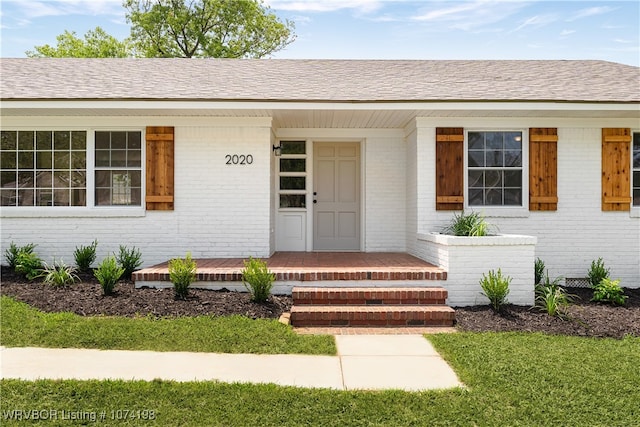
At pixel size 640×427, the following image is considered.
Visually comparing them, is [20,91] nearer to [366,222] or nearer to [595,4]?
[366,222]

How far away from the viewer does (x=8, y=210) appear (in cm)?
840

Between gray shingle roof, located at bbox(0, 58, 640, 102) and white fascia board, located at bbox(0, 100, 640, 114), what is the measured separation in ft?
0.27

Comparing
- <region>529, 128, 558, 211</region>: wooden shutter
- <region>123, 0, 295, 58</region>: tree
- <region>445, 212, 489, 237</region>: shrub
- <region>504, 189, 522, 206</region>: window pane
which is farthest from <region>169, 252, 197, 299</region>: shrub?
<region>123, 0, 295, 58</region>: tree

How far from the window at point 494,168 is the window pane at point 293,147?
336cm

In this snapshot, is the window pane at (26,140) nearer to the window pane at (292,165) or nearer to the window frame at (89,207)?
the window frame at (89,207)

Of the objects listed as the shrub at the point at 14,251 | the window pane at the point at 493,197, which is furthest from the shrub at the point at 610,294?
the shrub at the point at 14,251

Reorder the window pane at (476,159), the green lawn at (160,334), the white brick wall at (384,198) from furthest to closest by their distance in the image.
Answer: the white brick wall at (384,198) < the window pane at (476,159) < the green lawn at (160,334)

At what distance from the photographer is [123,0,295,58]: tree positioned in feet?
76.2

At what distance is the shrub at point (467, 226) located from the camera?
7.24 meters

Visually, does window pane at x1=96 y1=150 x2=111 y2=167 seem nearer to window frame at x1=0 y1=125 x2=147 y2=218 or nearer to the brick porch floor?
window frame at x1=0 y1=125 x2=147 y2=218

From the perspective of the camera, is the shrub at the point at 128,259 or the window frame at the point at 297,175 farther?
the window frame at the point at 297,175

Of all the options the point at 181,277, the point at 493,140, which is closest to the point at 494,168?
the point at 493,140

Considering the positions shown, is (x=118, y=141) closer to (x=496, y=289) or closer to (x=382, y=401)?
(x=496, y=289)

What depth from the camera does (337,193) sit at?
9922 millimetres
